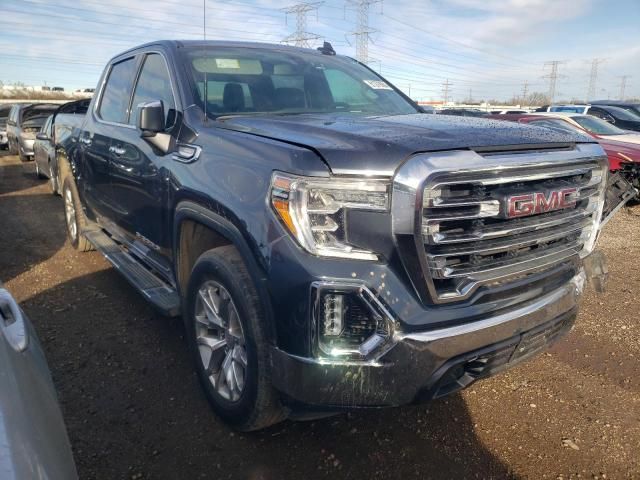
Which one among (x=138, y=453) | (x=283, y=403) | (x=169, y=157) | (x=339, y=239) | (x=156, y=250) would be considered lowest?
(x=138, y=453)

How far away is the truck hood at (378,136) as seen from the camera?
1.94 meters

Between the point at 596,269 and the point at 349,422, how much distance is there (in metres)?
1.69

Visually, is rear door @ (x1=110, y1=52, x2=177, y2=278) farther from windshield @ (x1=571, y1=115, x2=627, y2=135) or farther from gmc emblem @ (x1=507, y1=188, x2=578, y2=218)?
windshield @ (x1=571, y1=115, x2=627, y2=135)

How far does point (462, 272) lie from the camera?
206 centimetres

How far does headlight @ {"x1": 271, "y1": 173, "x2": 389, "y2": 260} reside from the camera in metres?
1.93

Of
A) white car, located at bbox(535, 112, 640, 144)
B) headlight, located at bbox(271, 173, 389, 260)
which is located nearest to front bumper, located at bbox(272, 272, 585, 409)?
headlight, located at bbox(271, 173, 389, 260)

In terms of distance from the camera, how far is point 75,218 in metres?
5.64

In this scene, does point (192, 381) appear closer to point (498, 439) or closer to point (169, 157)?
point (169, 157)

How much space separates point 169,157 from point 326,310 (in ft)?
5.22

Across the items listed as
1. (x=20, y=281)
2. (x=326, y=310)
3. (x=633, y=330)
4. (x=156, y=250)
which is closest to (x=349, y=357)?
(x=326, y=310)

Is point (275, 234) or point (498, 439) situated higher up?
point (275, 234)

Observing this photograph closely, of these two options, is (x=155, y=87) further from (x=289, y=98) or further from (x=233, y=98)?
(x=289, y=98)

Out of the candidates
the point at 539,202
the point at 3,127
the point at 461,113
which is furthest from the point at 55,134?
the point at 3,127

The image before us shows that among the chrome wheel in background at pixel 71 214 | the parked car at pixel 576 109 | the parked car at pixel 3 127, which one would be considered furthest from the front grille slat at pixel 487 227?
the parked car at pixel 3 127
